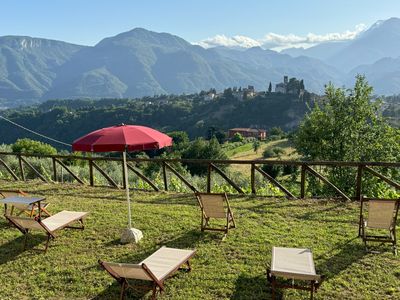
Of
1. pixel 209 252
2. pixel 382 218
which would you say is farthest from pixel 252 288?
pixel 382 218

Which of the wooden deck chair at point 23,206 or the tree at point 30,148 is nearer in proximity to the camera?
the wooden deck chair at point 23,206

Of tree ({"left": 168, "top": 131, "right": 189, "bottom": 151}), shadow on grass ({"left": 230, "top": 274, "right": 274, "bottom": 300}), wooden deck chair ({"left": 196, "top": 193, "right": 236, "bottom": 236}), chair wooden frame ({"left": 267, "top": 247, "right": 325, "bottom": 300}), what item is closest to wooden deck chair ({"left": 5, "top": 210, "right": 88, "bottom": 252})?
wooden deck chair ({"left": 196, "top": 193, "right": 236, "bottom": 236})

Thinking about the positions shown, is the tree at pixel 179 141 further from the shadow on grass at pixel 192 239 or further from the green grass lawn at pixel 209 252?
the shadow on grass at pixel 192 239

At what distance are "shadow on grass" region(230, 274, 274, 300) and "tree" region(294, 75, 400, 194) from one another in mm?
13651

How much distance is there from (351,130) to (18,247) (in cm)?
1527

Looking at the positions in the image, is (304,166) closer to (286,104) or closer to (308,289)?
(308,289)

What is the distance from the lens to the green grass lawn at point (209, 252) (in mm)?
5191

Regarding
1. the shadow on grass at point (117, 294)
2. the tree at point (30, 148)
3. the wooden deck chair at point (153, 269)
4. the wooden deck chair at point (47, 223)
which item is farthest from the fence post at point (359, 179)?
Answer: the tree at point (30, 148)

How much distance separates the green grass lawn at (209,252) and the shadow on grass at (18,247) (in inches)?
0.8

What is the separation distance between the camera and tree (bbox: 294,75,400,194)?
17641mm

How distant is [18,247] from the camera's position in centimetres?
691

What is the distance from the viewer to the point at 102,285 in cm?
540

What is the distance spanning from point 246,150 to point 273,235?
204 ft

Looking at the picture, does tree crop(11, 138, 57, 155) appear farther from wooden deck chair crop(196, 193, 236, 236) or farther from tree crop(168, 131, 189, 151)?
tree crop(168, 131, 189, 151)
